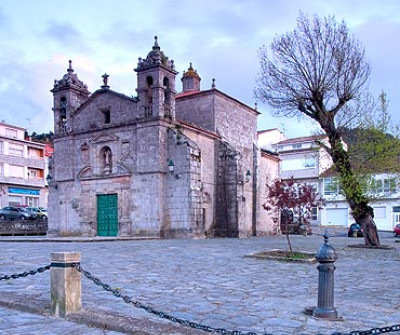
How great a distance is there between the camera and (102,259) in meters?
11.9

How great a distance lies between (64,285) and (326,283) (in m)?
3.17

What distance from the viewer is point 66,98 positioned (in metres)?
26.9

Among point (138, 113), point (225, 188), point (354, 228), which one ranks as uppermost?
point (138, 113)

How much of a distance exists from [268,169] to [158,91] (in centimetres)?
1248

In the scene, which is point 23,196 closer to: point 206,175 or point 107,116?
point 107,116

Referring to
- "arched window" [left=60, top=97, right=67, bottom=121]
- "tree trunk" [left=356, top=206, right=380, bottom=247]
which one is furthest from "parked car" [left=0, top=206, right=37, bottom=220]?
"tree trunk" [left=356, top=206, right=380, bottom=247]

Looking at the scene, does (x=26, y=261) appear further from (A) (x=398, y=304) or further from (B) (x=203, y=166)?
(B) (x=203, y=166)

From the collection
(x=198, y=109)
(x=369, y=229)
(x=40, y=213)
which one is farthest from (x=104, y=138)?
(x=369, y=229)

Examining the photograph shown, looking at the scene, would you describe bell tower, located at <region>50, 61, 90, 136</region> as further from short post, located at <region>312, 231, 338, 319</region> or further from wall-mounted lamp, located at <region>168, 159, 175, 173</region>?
short post, located at <region>312, 231, 338, 319</region>

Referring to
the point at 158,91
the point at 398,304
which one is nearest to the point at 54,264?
the point at 398,304

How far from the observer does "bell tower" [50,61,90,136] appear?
26688 millimetres

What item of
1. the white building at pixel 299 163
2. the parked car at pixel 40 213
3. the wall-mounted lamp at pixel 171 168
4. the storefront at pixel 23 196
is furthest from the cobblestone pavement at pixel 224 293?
the storefront at pixel 23 196

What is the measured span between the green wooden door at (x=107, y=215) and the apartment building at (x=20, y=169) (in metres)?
29.8

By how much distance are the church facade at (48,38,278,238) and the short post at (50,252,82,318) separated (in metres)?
16.4
